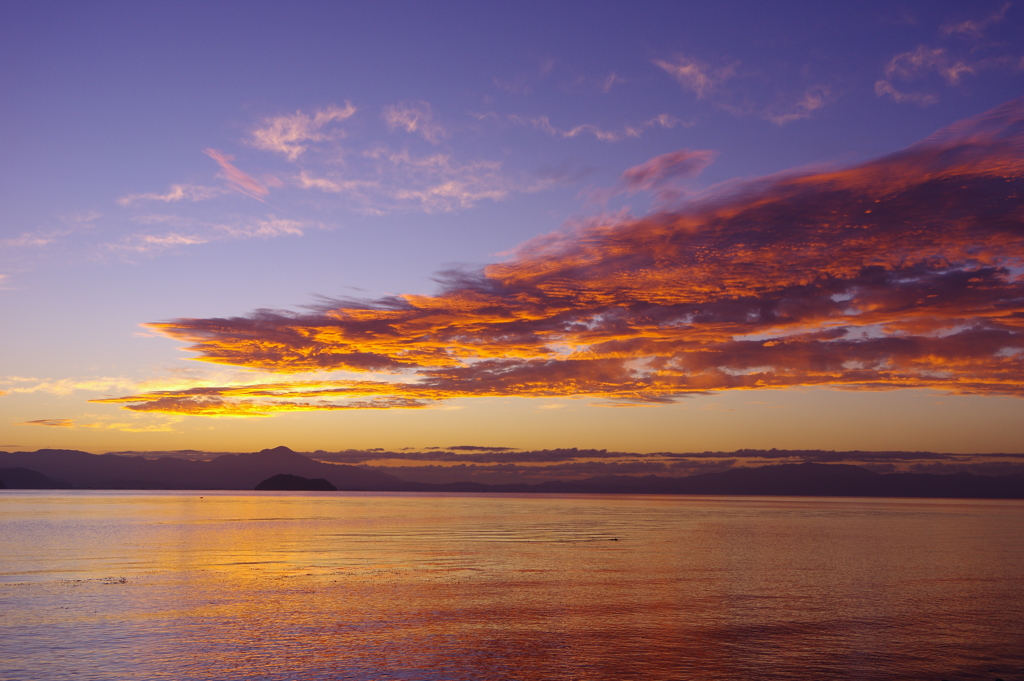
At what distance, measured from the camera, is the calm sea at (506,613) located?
23.3 m

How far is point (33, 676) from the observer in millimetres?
21297

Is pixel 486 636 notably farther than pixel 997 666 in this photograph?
Yes

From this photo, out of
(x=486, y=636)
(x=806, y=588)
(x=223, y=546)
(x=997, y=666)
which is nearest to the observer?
(x=997, y=666)

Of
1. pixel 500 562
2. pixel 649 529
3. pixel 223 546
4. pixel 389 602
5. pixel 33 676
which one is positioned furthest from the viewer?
pixel 649 529

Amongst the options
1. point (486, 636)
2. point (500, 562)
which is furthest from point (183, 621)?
point (500, 562)

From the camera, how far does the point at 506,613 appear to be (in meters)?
31.8

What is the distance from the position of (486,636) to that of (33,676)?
1430 centimetres

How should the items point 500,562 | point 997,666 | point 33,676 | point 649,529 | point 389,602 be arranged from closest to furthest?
point 33,676 < point 997,666 < point 389,602 < point 500,562 < point 649,529

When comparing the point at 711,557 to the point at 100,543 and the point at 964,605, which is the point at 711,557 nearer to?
the point at 964,605

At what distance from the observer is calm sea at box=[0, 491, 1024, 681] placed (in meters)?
23.3

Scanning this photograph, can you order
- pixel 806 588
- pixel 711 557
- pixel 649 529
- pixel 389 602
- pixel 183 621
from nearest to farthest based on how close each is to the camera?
pixel 183 621 < pixel 389 602 < pixel 806 588 < pixel 711 557 < pixel 649 529

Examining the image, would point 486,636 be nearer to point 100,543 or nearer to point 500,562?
point 500,562

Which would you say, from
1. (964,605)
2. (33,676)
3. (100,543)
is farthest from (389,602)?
(100,543)

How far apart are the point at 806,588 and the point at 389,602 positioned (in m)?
22.5
